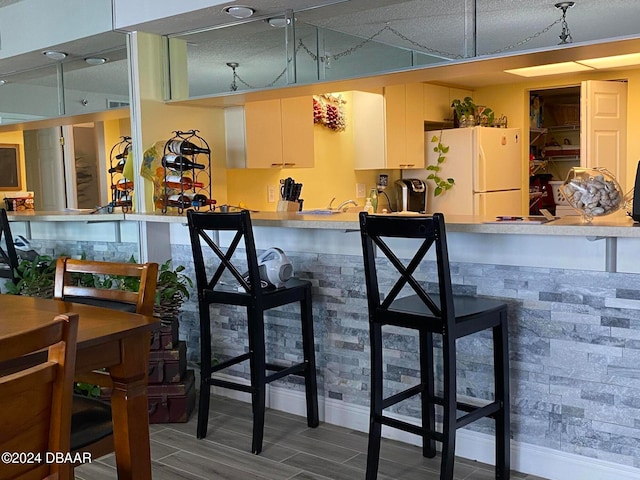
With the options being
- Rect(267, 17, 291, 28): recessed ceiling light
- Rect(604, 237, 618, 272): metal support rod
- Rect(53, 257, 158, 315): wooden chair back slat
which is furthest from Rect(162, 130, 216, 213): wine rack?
Rect(604, 237, 618, 272): metal support rod

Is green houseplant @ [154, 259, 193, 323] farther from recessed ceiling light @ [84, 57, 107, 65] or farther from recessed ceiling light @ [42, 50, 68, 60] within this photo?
recessed ceiling light @ [42, 50, 68, 60]

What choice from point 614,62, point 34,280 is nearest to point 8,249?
point 34,280

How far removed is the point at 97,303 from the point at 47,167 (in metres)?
4.21

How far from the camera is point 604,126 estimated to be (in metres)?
5.51

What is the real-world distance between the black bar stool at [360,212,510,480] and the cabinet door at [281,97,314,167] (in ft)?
8.11

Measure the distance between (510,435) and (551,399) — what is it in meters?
0.24

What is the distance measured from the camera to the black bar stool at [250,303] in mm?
2871

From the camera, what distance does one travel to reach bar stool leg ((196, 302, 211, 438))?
3.07m

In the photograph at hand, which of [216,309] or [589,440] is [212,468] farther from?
[589,440]

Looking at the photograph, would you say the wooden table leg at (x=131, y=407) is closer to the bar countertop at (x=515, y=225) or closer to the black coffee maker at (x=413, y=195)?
the bar countertop at (x=515, y=225)

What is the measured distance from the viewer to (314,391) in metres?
3.19

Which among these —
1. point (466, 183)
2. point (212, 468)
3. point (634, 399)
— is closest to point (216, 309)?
point (212, 468)

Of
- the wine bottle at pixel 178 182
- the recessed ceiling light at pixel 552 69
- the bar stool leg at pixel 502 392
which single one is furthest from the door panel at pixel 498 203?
the bar stool leg at pixel 502 392

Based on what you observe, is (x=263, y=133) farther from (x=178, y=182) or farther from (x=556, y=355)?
(x=556, y=355)
